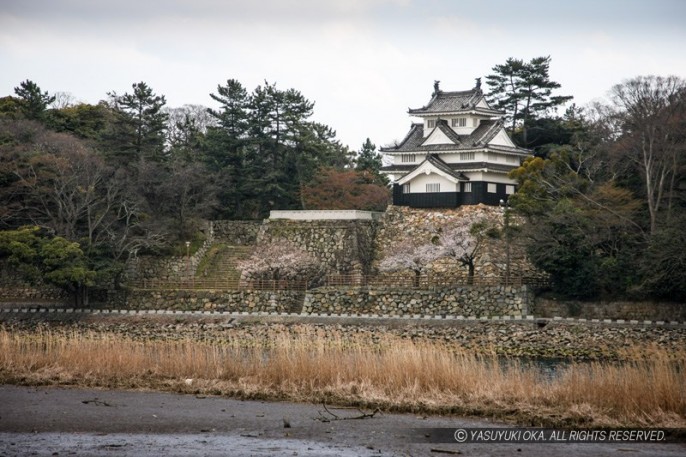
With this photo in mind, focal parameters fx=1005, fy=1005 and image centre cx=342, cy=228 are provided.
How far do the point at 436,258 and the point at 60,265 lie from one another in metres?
15.1

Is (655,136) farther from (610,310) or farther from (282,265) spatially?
(282,265)

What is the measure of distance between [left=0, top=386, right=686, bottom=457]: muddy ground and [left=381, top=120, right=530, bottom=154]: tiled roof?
29439 mm

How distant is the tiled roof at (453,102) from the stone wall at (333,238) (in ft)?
21.7

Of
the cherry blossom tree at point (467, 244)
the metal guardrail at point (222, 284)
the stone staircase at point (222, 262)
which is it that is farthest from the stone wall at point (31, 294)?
the cherry blossom tree at point (467, 244)

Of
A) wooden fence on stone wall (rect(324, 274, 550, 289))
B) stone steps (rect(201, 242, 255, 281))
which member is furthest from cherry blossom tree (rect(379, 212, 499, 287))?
stone steps (rect(201, 242, 255, 281))

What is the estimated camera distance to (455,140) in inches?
1860

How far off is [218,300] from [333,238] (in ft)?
20.3

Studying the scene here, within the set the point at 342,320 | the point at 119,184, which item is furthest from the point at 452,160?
the point at 119,184

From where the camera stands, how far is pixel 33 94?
53625 mm

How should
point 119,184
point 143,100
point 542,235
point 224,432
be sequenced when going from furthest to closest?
point 143,100 → point 119,184 → point 542,235 → point 224,432

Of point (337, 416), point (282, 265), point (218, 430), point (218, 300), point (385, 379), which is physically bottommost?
point (218, 430)

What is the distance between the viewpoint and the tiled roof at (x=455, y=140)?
153ft

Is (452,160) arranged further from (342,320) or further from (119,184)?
(119,184)

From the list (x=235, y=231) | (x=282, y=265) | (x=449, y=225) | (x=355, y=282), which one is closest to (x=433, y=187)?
(x=449, y=225)
